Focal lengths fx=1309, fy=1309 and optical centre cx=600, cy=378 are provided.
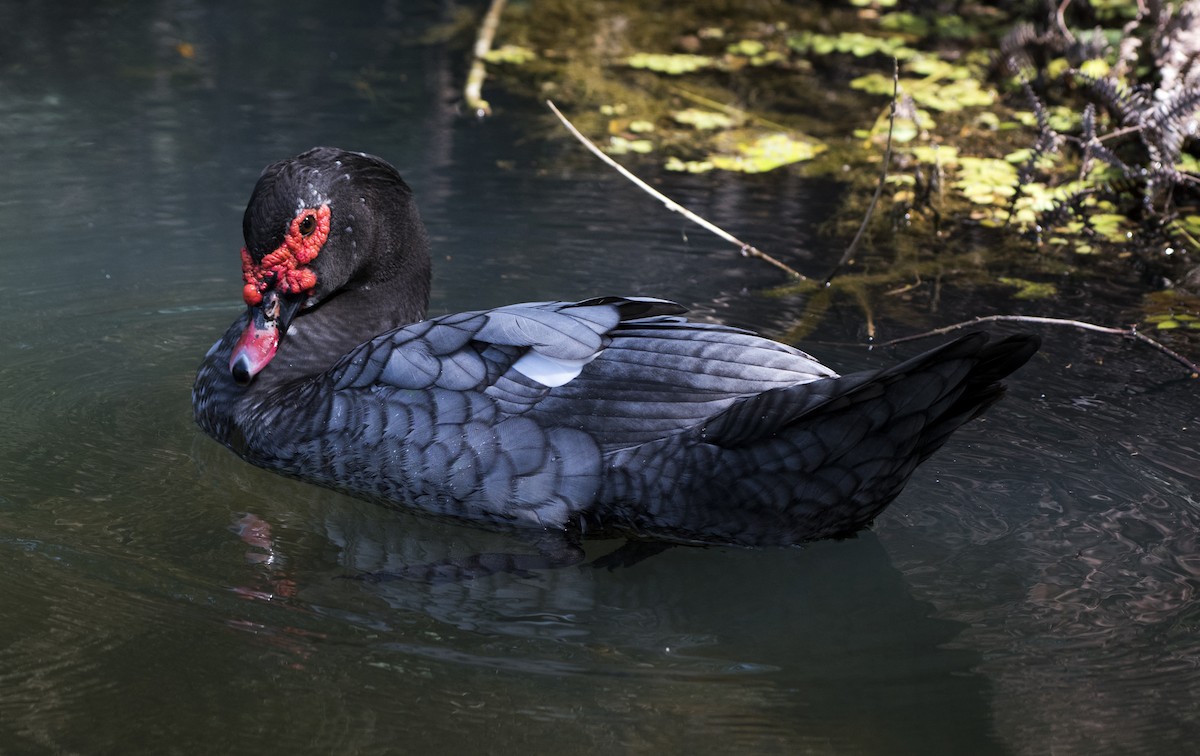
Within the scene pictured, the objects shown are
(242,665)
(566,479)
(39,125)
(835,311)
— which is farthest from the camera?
(39,125)

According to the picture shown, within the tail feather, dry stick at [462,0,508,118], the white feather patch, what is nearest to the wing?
the white feather patch

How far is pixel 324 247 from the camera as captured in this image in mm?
4484

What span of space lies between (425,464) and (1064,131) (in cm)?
525

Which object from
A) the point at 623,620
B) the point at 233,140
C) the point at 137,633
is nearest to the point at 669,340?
the point at 623,620

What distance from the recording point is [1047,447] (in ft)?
14.7

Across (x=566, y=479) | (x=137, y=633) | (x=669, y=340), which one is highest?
(x=669, y=340)

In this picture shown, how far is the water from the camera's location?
3182 mm

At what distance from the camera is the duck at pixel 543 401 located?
3.56 metres

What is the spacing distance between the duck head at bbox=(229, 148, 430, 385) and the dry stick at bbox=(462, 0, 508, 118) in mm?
3533

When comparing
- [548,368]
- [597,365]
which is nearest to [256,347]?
[548,368]

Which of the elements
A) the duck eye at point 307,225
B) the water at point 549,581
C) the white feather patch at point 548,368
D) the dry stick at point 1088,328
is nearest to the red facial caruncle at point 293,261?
the duck eye at point 307,225

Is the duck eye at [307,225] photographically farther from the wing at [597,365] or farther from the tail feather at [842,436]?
the tail feather at [842,436]

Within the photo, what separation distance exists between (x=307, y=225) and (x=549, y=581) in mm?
1482

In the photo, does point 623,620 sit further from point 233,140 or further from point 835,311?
point 233,140
